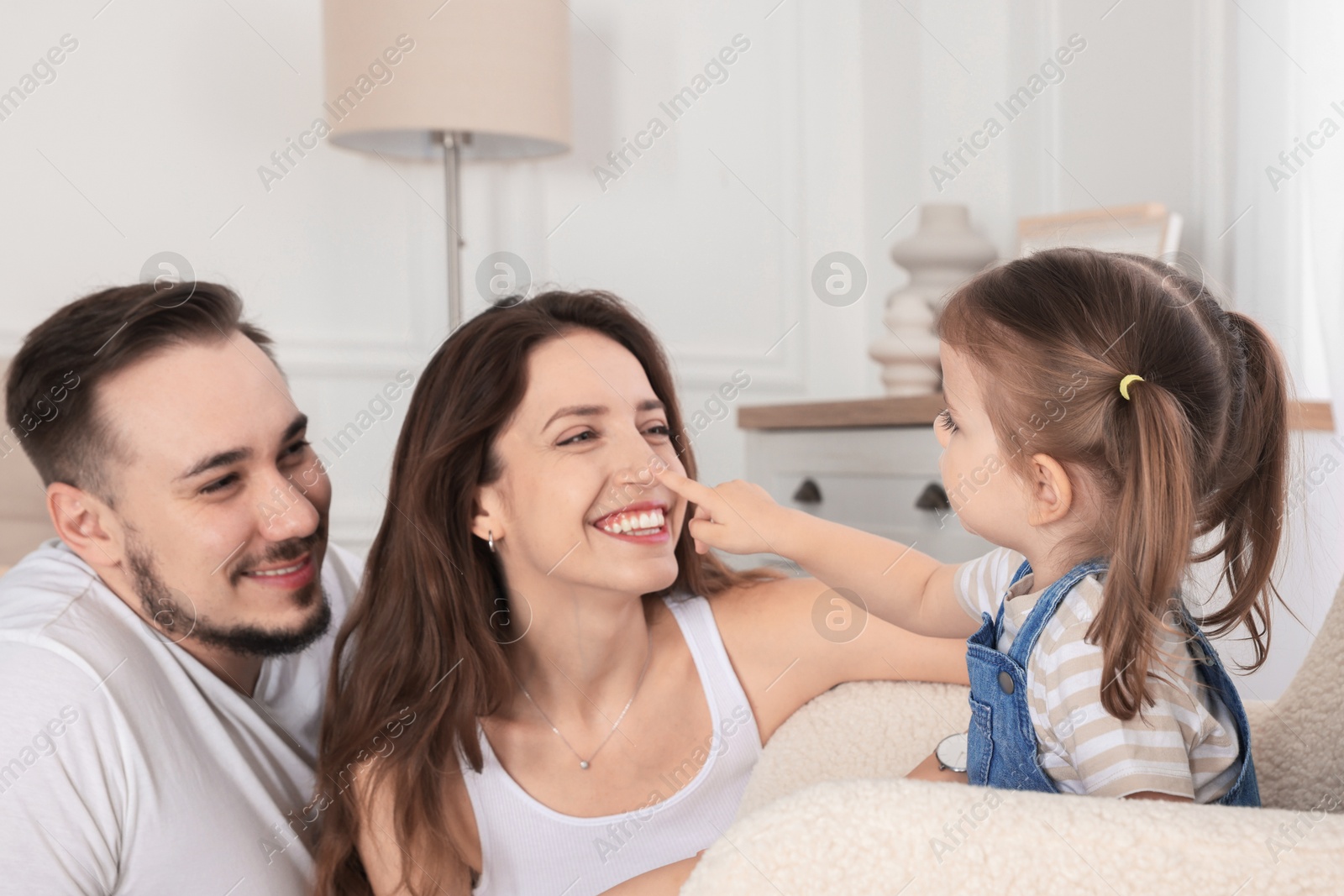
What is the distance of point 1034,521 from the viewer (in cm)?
96

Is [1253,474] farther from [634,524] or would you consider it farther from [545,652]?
[545,652]

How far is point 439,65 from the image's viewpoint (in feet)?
7.79

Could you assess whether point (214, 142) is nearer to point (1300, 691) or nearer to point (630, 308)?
point (630, 308)

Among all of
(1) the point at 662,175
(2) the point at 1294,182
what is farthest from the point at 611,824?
(1) the point at 662,175

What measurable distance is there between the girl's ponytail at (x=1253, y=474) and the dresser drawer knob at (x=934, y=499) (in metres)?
1.17

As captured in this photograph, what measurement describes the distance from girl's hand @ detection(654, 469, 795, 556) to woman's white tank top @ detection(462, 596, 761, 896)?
0.34 metres

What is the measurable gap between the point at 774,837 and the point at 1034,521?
1.53ft

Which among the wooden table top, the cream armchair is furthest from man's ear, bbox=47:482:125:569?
the wooden table top

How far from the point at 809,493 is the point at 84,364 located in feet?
5.19

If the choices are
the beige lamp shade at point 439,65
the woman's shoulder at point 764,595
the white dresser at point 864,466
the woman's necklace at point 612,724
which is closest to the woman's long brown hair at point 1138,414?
the woman's shoulder at point 764,595

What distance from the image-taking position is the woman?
1.31 m

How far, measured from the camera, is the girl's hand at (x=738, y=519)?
1148mm

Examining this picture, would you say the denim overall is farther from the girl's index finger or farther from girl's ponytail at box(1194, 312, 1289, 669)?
the girl's index finger

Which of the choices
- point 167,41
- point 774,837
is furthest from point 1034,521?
point 167,41
